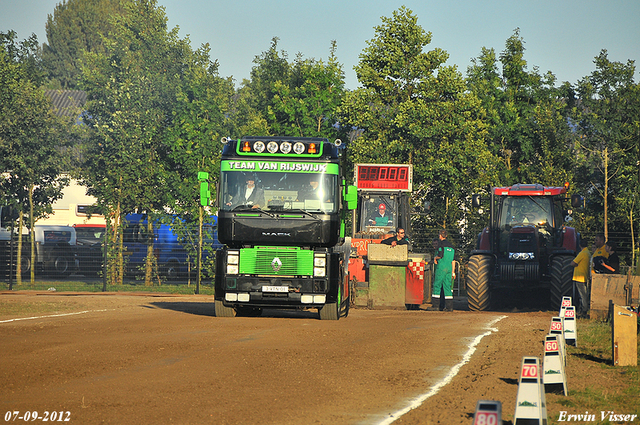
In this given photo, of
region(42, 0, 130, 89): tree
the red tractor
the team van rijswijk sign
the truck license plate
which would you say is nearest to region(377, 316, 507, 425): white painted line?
the truck license plate

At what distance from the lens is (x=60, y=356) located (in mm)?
10945

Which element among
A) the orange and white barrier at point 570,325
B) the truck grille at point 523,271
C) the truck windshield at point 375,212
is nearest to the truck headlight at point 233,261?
the orange and white barrier at point 570,325

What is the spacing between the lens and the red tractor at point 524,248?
20609 millimetres

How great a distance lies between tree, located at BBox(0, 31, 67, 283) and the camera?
102 feet

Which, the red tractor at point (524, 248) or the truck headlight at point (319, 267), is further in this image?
the red tractor at point (524, 248)

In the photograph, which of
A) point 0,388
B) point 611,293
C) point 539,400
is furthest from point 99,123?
point 539,400

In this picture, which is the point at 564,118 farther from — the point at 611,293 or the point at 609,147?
the point at 611,293

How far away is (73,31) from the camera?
9444cm

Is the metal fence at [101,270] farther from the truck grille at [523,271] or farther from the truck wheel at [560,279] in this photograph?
the truck wheel at [560,279]

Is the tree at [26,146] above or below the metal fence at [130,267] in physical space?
above

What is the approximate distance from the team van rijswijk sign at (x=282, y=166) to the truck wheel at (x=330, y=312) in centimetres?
282

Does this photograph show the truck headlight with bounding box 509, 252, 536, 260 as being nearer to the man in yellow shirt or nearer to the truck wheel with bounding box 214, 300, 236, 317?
the man in yellow shirt

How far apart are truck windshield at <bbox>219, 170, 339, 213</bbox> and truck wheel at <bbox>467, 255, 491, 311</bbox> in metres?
7.00

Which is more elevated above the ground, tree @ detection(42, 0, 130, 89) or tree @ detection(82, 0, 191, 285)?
tree @ detection(42, 0, 130, 89)
